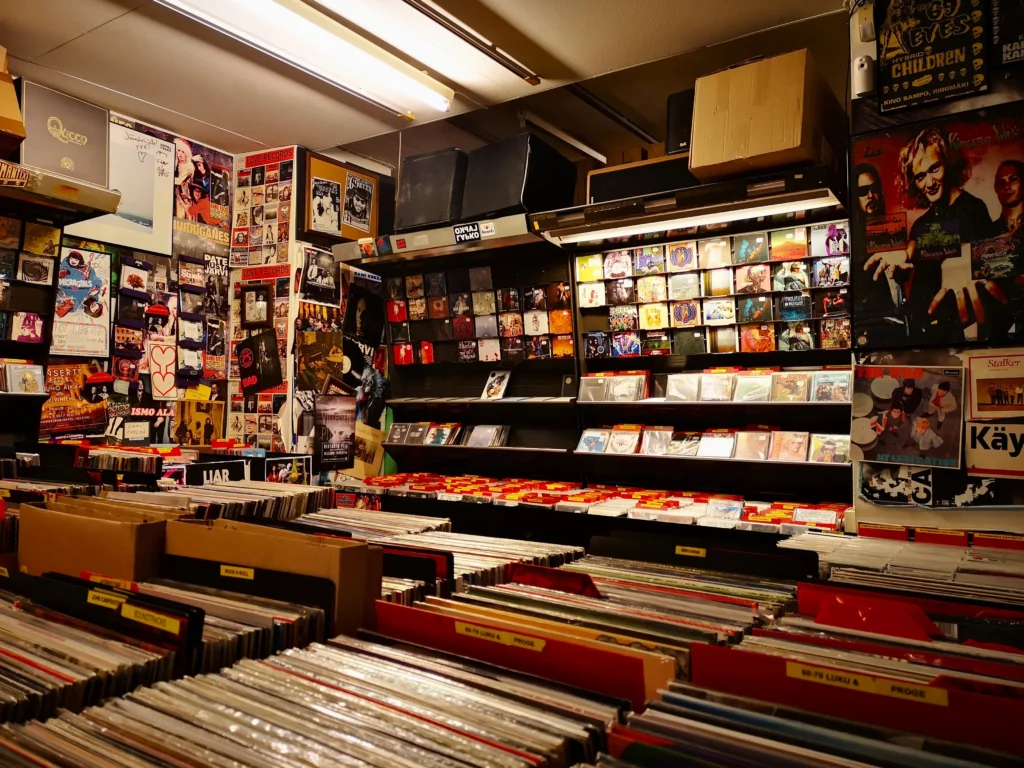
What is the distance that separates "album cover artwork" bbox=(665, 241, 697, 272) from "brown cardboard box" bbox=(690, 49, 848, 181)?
0.76m

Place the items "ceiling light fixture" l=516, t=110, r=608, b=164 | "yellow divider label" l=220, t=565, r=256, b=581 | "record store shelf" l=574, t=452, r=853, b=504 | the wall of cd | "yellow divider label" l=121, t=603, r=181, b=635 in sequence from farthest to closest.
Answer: "ceiling light fixture" l=516, t=110, r=608, b=164
"record store shelf" l=574, t=452, r=853, b=504
the wall of cd
"yellow divider label" l=220, t=565, r=256, b=581
"yellow divider label" l=121, t=603, r=181, b=635

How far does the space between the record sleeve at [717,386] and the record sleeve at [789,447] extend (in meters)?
0.40

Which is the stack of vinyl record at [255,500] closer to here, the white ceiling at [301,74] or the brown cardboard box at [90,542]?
the brown cardboard box at [90,542]

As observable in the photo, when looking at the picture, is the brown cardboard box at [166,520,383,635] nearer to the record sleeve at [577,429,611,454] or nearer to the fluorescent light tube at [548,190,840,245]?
the fluorescent light tube at [548,190,840,245]

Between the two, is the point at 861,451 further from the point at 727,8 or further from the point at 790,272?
the point at 727,8

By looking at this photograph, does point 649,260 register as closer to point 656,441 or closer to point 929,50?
point 656,441

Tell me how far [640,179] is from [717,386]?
1.45 m

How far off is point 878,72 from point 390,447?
450 cm

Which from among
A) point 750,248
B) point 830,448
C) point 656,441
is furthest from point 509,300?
point 830,448

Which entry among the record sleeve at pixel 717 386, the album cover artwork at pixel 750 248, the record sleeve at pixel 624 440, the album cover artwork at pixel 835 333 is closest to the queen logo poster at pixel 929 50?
the album cover artwork at pixel 750 248

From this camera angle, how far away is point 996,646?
4.02 feet

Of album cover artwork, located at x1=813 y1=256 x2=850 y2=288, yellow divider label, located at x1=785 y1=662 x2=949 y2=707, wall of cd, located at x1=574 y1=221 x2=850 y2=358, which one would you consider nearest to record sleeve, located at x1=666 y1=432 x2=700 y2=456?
wall of cd, located at x1=574 y1=221 x2=850 y2=358

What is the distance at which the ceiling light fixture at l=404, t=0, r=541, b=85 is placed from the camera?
3732 mm

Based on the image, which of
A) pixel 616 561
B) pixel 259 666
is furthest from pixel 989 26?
pixel 259 666
